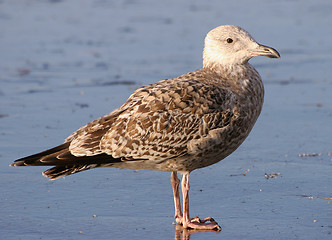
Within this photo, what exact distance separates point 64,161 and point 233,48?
76.1 inches

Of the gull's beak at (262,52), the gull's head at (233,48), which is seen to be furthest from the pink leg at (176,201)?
the gull's beak at (262,52)

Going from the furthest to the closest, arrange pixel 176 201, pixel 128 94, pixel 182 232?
pixel 128 94, pixel 176 201, pixel 182 232

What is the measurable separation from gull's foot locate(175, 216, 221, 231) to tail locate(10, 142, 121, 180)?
2.55 feet

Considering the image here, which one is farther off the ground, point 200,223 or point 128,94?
point 128,94

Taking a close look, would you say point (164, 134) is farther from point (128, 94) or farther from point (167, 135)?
point (128, 94)

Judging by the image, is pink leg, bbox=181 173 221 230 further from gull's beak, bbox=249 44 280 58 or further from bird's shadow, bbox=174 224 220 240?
gull's beak, bbox=249 44 280 58

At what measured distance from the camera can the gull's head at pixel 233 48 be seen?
6289mm

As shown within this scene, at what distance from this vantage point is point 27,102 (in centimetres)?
980

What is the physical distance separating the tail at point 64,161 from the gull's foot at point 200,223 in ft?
2.55

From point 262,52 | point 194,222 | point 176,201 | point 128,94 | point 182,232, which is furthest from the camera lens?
point 128,94

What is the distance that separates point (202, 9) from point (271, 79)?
250 inches

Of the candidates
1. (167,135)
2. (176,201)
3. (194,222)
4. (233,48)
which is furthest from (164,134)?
(233,48)

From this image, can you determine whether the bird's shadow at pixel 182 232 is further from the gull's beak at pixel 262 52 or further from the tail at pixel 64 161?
the gull's beak at pixel 262 52

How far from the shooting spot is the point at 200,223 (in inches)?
223
